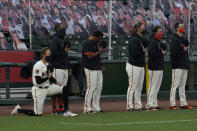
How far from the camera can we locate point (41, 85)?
13000 millimetres

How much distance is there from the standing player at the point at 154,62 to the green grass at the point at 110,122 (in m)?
0.84

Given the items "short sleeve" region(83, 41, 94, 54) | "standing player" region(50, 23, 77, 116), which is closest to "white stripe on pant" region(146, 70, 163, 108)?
"short sleeve" region(83, 41, 94, 54)

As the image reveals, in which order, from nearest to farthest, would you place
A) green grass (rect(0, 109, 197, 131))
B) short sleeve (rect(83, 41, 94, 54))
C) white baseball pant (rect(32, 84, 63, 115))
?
green grass (rect(0, 109, 197, 131))
white baseball pant (rect(32, 84, 63, 115))
short sleeve (rect(83, 41, 94, 54))

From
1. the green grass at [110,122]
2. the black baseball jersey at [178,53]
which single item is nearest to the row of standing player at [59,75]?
the green grass at [110,122]

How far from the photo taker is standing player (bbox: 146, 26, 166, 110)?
14.4 m

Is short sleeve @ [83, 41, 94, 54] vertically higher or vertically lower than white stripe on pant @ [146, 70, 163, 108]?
higher

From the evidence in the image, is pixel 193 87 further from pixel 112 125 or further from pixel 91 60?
pixel 112 125

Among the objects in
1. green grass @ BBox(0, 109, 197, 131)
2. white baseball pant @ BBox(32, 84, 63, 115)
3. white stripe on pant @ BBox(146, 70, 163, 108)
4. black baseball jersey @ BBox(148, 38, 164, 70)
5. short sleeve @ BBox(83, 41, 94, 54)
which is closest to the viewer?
green grass @ BBox(0, 109, 197, 131)

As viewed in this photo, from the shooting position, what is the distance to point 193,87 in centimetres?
1930

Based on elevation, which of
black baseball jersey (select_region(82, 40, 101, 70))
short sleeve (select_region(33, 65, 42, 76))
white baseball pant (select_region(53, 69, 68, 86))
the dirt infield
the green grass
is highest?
black baseball jersey (select_region(82, 40, 101, 70))

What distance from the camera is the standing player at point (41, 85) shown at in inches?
507

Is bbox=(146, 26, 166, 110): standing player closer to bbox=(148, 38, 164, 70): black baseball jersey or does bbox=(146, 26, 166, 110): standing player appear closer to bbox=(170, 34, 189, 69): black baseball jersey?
bbox=(148, 38, 164, 70): black baseball jersey

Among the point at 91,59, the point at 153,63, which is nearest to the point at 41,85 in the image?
the point at 91,59

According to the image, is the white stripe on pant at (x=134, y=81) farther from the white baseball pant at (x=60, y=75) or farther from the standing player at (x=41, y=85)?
the standing player at (x=41, y=85)
